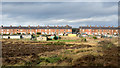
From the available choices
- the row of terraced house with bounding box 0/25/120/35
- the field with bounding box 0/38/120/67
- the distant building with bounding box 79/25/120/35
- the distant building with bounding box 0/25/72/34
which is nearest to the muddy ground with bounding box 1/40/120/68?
the field with bounding box 0/38/120/67

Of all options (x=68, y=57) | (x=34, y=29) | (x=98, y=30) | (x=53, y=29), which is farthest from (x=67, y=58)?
(x=98, y=30)

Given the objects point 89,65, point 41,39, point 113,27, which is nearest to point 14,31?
point 41,39

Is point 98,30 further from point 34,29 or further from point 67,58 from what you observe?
point 67,58

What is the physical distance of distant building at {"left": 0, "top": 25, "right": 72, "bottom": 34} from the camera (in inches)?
3442

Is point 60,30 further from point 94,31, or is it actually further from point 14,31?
point 14,31

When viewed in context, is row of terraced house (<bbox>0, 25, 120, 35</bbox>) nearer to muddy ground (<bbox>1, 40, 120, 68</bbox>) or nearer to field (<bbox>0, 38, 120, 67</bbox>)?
field (<bbox>0, 38, 120, 67</bbox>)

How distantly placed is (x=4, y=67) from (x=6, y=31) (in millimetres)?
81782

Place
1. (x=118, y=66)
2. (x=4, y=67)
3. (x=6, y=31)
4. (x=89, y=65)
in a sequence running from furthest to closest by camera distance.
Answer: (x=6, y=31) < (x=4, y=67) < (x=89, y=65) < (x=118, y=66)

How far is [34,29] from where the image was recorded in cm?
8900

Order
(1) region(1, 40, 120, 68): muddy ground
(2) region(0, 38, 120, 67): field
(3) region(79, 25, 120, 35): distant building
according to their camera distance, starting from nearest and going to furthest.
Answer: (1) region(1, 40, 120, 68): muddy ground → (2) region(0, 38, 120, 67): field → (3) region(79, 25, 120, 35): distant building

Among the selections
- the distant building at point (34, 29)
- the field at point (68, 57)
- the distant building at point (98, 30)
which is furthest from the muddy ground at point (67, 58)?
the distant building at point (98, 30)

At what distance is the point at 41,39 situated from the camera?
47375 mm

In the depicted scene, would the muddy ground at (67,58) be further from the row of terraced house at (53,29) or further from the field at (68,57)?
the row of terraced house at (53,29)

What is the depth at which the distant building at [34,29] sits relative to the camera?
287 feet
